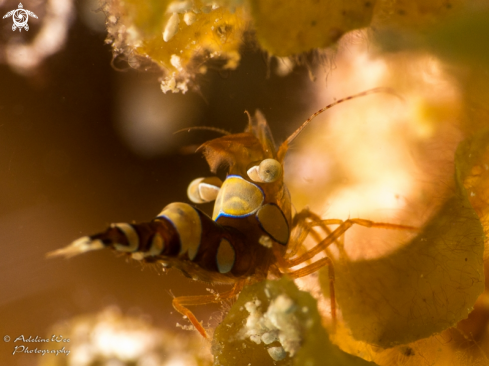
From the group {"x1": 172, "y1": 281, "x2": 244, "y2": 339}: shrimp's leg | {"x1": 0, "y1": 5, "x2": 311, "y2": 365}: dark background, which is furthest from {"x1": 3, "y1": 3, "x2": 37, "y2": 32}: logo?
{"x1": 172, "y1": 281, "x2": 244, "y2": 339}: shrimp's leg

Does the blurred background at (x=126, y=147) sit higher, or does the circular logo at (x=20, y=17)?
the circular logo at (x=20, y=17)

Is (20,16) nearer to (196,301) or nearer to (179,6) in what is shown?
(179,6)

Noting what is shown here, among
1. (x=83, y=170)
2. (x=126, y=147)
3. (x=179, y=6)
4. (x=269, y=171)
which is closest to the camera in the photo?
(x=179, y=6)

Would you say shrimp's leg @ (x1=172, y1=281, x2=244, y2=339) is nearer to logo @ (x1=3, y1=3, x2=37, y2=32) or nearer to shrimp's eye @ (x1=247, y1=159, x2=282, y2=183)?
shrimp's eye @ (x1=247, y1=159, x2=282, y2=183)

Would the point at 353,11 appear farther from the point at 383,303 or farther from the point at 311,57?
the point at 383,303

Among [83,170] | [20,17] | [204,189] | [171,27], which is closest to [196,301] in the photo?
[204,189]

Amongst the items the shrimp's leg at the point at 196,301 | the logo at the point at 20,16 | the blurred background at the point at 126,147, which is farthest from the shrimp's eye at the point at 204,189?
the logo at the point at 20,16

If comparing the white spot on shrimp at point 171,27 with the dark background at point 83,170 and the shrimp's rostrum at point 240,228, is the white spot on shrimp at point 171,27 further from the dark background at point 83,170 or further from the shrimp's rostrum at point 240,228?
the shrimp's rostrum at point 240,228
